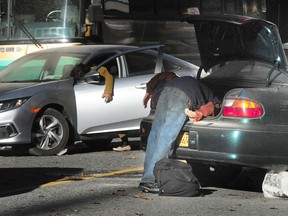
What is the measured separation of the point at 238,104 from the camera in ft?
26.6

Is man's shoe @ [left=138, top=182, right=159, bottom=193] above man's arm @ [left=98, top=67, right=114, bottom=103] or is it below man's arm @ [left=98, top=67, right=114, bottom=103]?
below

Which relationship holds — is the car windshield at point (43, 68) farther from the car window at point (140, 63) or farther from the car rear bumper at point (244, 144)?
the car rear bumper at point (244, 144)

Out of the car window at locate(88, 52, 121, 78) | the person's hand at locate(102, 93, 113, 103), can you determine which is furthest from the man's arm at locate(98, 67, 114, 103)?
the car window at locate(88, 52, 121, 78)

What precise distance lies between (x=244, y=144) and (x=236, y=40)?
154cm

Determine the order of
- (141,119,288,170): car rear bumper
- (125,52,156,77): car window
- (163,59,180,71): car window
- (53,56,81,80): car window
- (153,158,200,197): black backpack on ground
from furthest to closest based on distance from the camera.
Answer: (163,59,180,71): car window < (125,52,156,77): car window < (53,56,81,80): car window < (153,158,200,197): black backpack on ground < (141,119,288,170): car rear bumper

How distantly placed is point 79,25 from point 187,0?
3.23 m

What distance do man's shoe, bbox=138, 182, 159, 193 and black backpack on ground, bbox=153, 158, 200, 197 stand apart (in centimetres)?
11

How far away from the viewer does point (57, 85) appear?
A: 11.8 metres

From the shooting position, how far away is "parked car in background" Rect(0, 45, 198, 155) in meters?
11.5

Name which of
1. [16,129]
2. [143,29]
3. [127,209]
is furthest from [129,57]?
[127,209]

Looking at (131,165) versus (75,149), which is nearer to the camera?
(131,165)

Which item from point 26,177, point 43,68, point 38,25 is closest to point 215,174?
point 26,177

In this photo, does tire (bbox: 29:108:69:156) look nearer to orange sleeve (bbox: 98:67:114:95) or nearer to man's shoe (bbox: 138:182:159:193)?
orange sleeve (bbox: 98:67:114:95)

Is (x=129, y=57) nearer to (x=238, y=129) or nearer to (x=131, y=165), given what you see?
(x=131, y=165)
